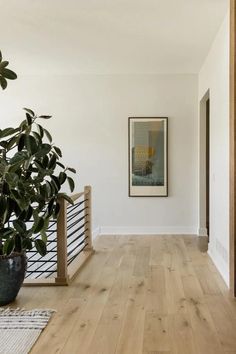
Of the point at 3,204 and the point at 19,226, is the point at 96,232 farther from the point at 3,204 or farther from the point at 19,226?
the point at 3,204

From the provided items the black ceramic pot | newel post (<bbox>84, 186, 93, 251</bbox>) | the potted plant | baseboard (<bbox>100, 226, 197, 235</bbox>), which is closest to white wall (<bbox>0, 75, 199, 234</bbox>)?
baseboard (<bbox>100, 226, 197, 235</bbox>)

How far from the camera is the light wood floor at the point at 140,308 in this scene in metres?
2.41

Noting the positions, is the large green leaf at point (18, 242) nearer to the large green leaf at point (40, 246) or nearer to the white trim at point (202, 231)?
the large green leaf at point (40, 246)

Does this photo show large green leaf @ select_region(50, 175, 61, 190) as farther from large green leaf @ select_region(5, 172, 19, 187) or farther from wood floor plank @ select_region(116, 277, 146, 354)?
wood floor plank @ select_region(116, 277, 146, 354)

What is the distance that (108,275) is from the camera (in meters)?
3.99

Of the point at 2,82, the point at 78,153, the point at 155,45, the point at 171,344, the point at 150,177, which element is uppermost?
the point at 155,45

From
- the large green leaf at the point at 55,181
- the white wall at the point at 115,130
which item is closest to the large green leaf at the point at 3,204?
the large green leaf at the point at 55,181

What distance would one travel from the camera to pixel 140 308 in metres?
3.04

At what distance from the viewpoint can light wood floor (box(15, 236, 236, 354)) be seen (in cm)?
241

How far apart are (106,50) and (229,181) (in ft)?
8.45

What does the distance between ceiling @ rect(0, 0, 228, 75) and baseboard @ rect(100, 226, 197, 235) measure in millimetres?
2590

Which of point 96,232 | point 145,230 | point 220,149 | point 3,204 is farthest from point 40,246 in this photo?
point 145,230

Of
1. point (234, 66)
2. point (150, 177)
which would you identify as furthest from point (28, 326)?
point (150, 177)

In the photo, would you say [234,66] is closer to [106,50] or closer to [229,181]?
[229,181]
